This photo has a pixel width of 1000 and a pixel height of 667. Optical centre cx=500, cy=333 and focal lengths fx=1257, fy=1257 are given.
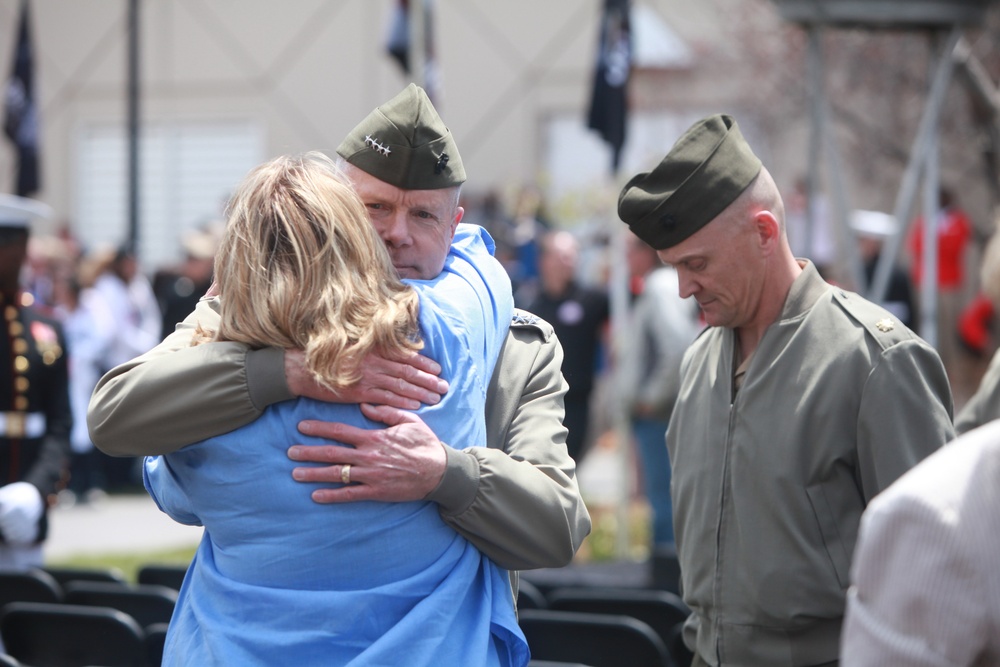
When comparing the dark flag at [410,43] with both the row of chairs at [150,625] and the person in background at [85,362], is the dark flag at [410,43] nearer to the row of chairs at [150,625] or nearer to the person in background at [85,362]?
the row of chairs at [150,625]

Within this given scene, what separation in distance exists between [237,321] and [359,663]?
23.0 inches

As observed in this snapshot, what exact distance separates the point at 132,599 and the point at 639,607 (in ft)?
5.70

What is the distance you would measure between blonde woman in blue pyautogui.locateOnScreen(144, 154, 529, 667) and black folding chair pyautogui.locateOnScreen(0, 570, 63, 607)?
252 centimetres

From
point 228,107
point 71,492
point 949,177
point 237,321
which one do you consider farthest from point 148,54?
point 237,321

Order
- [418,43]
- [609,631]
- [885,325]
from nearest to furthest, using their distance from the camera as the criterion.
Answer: [885,325]
[609,631]
[418,43]

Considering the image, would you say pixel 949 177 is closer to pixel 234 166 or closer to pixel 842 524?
pixel 234 166

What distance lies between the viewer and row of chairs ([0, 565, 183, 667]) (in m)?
3.79

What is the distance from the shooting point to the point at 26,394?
4.66 meters

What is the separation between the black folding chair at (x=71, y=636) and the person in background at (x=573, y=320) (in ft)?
16.0

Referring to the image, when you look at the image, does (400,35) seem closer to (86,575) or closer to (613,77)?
(613,77)

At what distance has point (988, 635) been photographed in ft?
3.99

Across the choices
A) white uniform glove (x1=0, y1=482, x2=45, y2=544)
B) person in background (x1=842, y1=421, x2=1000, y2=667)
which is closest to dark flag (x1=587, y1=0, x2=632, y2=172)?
white uniform glove (x1=0, y1=482, x2=45, y2=544)

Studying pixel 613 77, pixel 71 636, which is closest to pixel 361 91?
pixel 613 77

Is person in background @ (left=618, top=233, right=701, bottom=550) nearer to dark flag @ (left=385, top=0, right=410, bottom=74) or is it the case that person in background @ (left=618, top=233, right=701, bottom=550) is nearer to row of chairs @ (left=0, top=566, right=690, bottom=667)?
dark flag @ (left=385, top=0, right=410, bottom=74)
